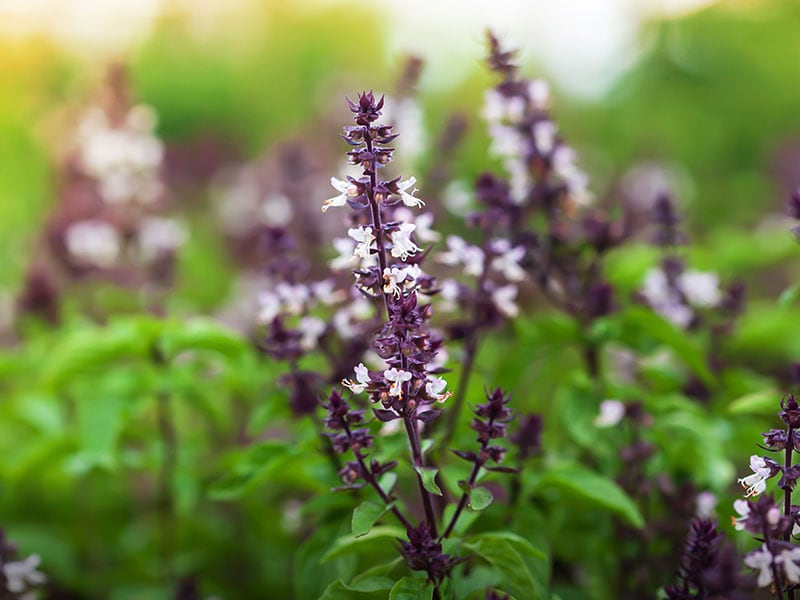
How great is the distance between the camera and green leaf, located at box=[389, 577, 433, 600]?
5.12ft

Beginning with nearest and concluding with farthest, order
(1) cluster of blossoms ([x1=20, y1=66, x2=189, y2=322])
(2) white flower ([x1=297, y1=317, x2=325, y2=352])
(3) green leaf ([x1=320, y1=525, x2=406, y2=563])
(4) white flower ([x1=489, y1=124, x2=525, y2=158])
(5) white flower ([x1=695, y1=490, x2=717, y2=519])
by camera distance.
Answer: (3) green leaf ([x1=320, y1=525, x2=406, y2=563]) < (2) white flower ([x1=297, y1=317, x2=325, y2=352]) < (5) white flower ([x1=695, y1=490, x2=717, y2=519]) < (4) white flower ([x1=489, y1=124, x2=525, y2=158]) < (1) cluster of blossoms ([x1=20, y1=66, x2=189, y2=322])

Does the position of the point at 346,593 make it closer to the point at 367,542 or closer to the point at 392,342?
the point at 367,542

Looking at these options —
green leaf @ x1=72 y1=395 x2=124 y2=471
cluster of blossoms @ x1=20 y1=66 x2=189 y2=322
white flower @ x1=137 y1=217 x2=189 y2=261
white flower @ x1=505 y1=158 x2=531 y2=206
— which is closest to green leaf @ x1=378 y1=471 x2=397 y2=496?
green leaf @ x1=72 y1=395 x2=124 y2=471

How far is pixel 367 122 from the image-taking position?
1.50 m

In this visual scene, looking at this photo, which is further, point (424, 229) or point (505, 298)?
point (505, 298)

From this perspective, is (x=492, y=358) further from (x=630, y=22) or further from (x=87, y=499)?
(x=630, y=22)

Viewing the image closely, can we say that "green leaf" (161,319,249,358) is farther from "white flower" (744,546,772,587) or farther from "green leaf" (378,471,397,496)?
"white flower" (744,546,772,587)

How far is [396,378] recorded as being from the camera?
1.47 meters

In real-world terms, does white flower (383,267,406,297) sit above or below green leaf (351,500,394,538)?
above

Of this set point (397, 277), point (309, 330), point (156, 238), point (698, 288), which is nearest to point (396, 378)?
point (397, 277)

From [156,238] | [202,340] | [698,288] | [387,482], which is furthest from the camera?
[156,238]

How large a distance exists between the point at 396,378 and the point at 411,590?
425mm

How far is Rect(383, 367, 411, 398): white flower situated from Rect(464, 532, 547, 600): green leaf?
39 centimetres

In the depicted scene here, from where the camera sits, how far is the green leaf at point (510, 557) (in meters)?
1.61
